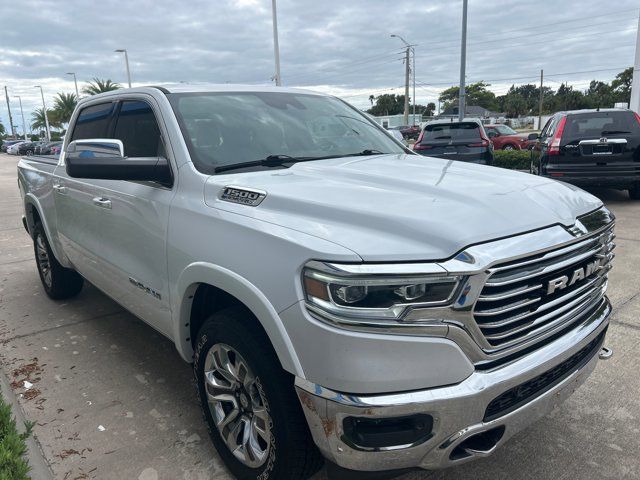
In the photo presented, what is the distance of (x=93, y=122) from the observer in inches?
164

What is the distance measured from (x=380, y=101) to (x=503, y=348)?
353ft

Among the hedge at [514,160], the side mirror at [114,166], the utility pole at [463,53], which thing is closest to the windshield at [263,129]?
the side mirror at [114,166]

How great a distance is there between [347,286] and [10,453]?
164cm

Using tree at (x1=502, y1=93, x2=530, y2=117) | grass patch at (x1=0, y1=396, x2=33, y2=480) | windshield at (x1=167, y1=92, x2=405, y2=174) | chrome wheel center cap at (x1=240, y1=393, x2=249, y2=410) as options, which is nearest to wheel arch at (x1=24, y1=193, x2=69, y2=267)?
grass patch at (x1=0, y1=396, x2=33, y2=480)

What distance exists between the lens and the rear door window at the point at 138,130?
10.3 ft

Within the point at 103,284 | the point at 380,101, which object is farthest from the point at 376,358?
the point at 380,101

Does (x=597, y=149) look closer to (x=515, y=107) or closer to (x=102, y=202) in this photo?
(x=102, y=202)

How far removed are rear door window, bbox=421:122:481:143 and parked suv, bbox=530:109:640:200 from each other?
1924mm

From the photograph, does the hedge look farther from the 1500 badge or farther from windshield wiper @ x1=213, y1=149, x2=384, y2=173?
the 1500 badge

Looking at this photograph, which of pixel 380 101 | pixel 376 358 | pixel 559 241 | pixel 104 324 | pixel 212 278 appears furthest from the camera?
pixel 380 101

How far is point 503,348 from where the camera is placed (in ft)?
6.38

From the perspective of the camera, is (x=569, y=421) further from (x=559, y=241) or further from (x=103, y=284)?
(x=103, y=284)

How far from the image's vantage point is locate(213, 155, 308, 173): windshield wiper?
2.76m

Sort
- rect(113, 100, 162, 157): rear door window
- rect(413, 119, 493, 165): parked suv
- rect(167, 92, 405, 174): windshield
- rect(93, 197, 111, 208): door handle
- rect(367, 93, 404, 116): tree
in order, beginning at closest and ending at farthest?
rect(167, 92, 405, 174): windshield < rect(113, 100, 162, 157): rear door window < rect(93, 197, 111, 208): door handle < rect(413, 119, 493, 165): parked suv < rect(367, 93, 404, 116): tree
